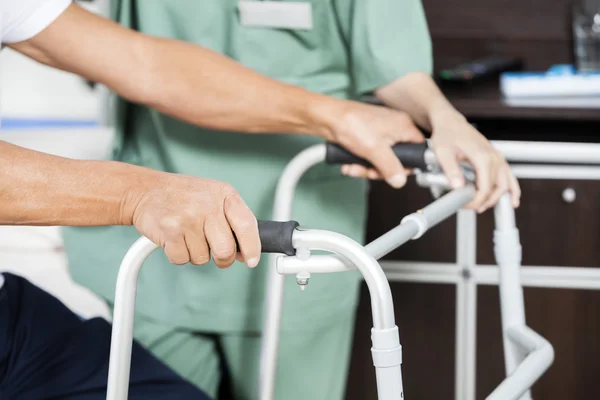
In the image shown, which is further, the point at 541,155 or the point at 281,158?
the point at 281,158

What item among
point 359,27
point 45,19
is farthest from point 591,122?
point 45,19

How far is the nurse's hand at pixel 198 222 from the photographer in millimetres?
715

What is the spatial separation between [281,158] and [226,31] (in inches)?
7.6

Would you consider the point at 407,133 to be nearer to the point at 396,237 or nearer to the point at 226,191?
the point at 396,237

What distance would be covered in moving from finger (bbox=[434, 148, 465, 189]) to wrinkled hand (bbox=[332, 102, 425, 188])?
0.17 ft

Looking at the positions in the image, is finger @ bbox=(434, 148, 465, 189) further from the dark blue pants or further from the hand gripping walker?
the dark blue pants

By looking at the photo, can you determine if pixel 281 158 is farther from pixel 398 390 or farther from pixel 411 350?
pixel 411 350

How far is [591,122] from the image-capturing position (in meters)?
1.70

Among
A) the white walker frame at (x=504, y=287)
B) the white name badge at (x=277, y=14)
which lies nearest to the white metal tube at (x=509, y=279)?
the white walker frame at (x=504, y=287)

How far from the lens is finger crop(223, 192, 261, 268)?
2.37ft

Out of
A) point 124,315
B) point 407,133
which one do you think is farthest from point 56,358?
point 407,133

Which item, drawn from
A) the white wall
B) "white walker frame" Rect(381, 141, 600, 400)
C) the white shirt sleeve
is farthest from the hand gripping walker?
"white walker frame" Rect(381, 141, 600, 400)

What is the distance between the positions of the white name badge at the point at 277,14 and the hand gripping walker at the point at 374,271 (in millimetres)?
200

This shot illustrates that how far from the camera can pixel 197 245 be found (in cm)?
72
